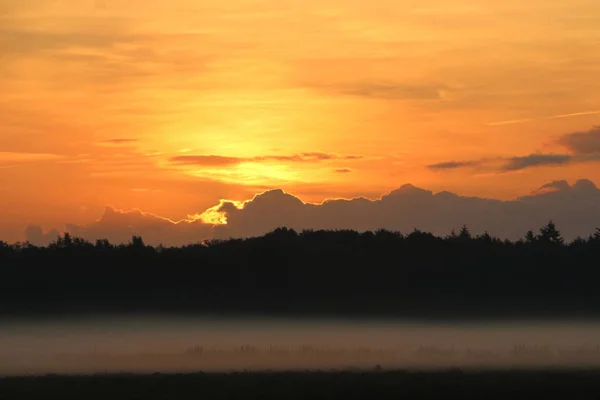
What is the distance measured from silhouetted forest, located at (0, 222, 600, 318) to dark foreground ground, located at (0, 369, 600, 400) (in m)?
76.4

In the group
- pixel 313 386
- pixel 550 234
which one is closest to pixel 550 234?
pixel 550 234

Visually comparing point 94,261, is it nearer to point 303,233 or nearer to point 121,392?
point 303,233

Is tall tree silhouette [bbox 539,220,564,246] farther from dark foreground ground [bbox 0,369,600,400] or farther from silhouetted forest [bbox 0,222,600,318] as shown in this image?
dark foreground ground [bbox 0,369,600,400]

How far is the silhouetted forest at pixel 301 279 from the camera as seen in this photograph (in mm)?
124562

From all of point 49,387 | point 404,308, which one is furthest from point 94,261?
point 49,387

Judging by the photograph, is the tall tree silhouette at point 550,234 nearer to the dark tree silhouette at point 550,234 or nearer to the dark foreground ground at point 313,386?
the dark tree silhouette at point 550,234

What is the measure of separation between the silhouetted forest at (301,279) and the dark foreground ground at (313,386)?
251 feet

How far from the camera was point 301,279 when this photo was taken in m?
131

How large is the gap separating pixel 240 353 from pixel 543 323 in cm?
5149

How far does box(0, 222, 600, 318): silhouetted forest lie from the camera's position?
125 m

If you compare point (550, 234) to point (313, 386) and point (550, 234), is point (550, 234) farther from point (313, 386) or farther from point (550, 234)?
point (313, 386)

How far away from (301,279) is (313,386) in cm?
8806

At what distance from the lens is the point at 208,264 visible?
437 ft

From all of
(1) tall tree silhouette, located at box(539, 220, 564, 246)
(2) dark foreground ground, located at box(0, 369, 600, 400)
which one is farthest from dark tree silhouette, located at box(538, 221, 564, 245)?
(2) dark foreground ground, located at box(0, 369, 600, 400)
